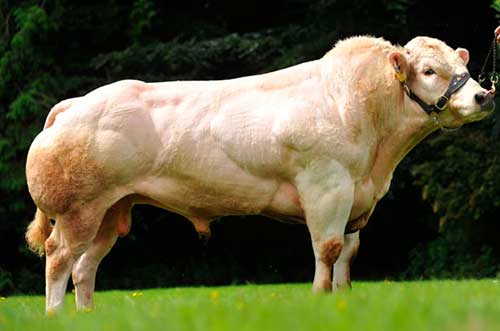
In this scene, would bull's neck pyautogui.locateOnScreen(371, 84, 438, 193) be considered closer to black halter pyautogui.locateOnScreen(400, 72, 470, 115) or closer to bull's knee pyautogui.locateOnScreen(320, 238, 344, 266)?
black halter pyautogui.locateOnScreen(400, 72, 470, 115)

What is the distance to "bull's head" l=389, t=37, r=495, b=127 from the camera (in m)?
7.69

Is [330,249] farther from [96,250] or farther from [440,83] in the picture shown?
[96,250]

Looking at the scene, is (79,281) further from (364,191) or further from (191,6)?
(191,6)

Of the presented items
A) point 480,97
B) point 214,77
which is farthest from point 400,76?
point 214,77

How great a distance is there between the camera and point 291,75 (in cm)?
795

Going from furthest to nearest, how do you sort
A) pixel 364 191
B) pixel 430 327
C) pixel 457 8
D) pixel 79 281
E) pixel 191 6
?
pixel 191 6 → pixel 457 8 → pixel 79 281 → pixel 364 191 → pixel 430 327

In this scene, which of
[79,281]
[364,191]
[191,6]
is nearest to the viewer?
[364,191]

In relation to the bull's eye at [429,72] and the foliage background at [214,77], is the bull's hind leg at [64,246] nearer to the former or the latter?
the bull's eye at [429,72]

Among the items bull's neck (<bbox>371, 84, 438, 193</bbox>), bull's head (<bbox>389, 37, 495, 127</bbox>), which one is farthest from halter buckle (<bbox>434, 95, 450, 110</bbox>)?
bull's neck (<bbox>371, 84, 438, 193</bbox>)

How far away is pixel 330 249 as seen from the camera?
748 cm

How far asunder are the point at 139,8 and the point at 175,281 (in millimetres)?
5570

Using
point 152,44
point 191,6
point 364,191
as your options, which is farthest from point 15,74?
point 364,191

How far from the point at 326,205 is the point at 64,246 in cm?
211

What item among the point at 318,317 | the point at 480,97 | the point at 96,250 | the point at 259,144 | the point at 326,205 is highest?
the point at 318,317
